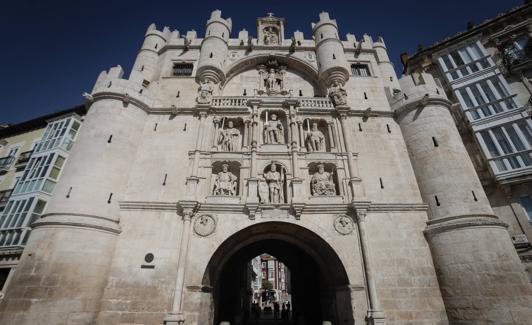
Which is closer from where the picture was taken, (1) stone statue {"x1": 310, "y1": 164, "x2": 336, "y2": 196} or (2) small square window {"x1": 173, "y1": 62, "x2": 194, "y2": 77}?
(1) stone statue {"x1": 310, "y1": 164, "x2": 336, "y2": 196}

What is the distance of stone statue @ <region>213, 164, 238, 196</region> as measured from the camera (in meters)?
13.4

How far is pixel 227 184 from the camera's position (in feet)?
44.7

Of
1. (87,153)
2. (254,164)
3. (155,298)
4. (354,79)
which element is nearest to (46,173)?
(87,153)

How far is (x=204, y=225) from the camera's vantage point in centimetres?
1216

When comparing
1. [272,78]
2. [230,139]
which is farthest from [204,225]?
[272,78]

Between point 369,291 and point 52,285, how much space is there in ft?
40.5

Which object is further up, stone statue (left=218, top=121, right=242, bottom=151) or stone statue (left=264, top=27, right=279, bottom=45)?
stone statue (left=264, top=27, right=279, bottom=45)

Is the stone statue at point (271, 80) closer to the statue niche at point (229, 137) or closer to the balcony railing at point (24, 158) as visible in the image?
the statue niche at point (229, 137)

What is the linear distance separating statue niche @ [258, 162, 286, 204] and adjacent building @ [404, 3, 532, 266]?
1126 cm

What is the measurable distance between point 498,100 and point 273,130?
14.0 m

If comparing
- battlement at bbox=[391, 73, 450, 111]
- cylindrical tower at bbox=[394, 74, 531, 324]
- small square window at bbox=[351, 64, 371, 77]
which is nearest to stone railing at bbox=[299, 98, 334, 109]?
battlement at bbox=[391, 73, 450, 111]

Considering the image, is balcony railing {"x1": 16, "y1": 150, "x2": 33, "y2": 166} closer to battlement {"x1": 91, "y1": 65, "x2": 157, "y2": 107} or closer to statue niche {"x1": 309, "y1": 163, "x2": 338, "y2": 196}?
battlement {"x1": 91, "y1": 65, "x2": 157, "y2": 107}

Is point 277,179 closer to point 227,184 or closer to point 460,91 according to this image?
point 227,184

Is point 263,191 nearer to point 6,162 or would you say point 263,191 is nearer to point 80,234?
point 80,234
